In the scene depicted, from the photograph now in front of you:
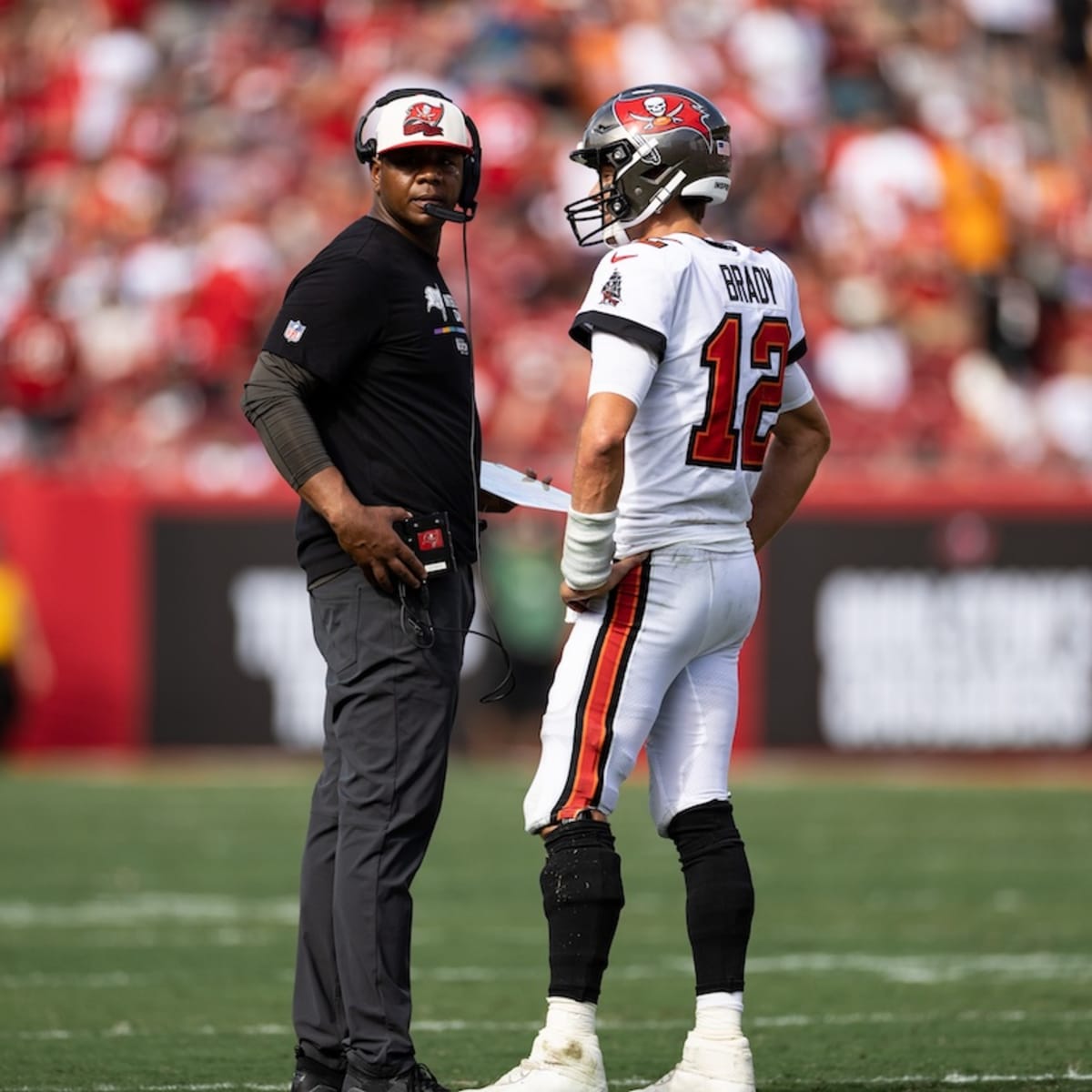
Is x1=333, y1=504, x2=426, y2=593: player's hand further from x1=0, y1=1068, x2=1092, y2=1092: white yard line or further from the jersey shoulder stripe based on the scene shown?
x1=0, y1=1068, x2=1092, y2=1092: white yard line

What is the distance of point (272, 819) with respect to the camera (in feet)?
41.2

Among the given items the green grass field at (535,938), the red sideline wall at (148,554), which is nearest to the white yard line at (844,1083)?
the green grass field at (535,938)

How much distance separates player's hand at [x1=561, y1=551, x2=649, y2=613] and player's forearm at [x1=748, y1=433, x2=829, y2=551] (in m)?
0.63

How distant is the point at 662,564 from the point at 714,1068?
3.76 feet

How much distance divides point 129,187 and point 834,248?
584 centimetres

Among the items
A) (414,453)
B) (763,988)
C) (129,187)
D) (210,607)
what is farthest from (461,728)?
(414,453)

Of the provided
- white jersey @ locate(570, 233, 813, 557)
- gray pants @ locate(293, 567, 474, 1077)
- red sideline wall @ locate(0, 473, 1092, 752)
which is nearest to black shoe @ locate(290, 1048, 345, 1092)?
gray pants @ locate(293, 567, 474, 1077)

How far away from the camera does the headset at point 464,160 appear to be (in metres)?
5.47

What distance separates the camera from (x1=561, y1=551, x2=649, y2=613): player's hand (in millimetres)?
5398

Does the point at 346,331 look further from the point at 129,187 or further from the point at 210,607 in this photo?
the point at 129,187

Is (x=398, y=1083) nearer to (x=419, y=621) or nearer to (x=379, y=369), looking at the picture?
(x=419, y=621)

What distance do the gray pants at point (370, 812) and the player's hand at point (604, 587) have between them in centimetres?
28

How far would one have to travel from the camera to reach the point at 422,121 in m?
5.43

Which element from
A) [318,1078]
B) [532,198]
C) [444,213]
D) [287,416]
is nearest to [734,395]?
[444,213]
